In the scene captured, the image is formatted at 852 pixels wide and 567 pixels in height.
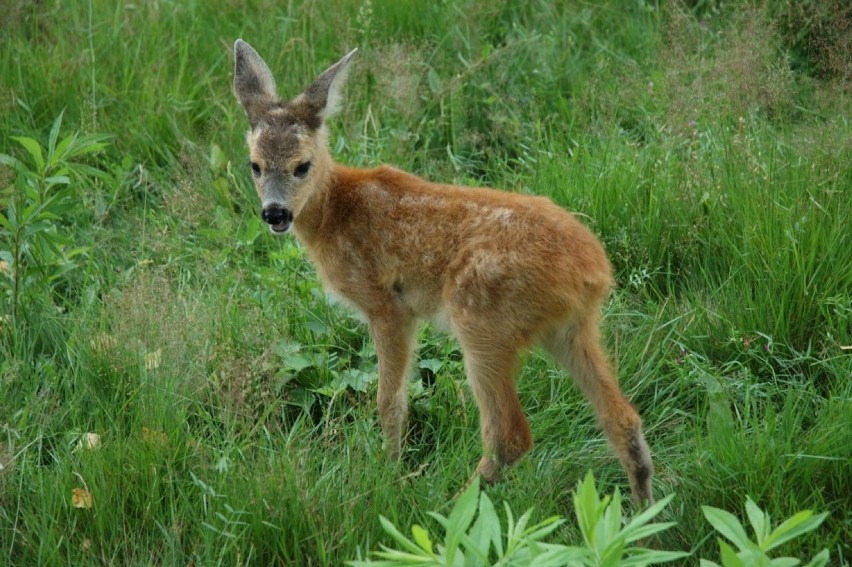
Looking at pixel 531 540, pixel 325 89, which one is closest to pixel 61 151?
pixel 325 89

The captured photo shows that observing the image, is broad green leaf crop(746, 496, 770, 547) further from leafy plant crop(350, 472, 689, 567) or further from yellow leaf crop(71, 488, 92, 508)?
yellow leaf crop(71, 488, 92, 508)

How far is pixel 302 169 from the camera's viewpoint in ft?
18.4

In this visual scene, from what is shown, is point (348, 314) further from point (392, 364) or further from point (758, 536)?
point (758, 536)

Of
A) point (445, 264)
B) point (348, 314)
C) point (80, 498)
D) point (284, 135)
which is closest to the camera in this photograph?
point (80, 498)

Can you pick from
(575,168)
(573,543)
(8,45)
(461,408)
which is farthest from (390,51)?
(573,543)

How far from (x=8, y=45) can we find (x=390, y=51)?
2.52 meters

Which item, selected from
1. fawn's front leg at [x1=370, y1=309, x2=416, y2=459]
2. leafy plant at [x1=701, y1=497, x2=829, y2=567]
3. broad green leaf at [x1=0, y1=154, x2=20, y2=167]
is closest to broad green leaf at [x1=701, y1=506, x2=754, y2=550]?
leafy plant at [x1=701, y1=497, x2=829, y2=567]

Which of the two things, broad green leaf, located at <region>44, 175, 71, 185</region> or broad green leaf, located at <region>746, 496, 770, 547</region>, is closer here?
broad green leaf, located at <region>746, 496, 770, 547</region>

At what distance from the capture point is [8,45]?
7.71m

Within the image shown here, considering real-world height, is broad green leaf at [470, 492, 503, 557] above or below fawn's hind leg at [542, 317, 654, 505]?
above

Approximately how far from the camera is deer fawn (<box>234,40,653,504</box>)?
4.79 meters

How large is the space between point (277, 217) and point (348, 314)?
2.47 ft

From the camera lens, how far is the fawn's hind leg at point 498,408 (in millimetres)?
4840

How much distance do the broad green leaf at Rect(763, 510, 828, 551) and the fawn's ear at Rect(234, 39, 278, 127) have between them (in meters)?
3.49
